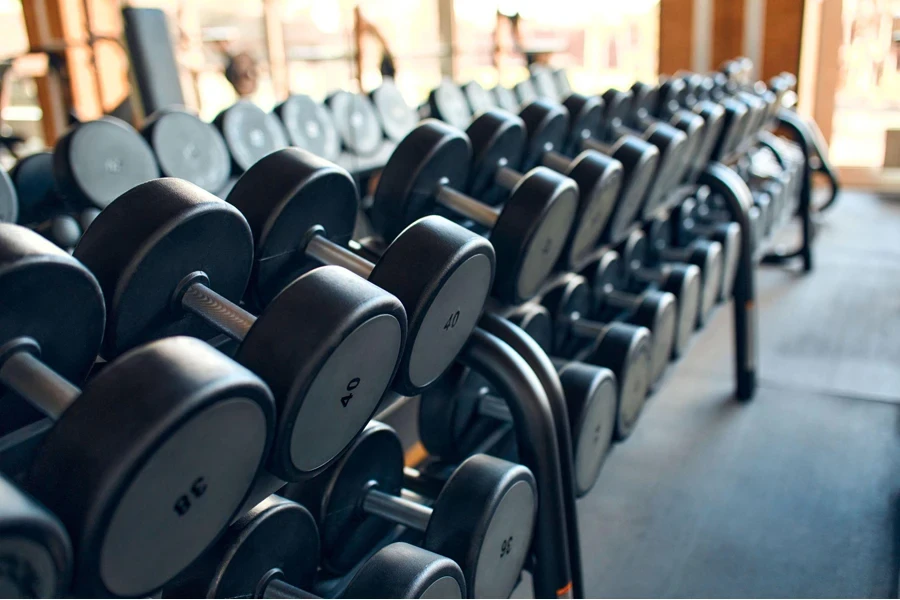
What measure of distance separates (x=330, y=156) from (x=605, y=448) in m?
→ 1.07

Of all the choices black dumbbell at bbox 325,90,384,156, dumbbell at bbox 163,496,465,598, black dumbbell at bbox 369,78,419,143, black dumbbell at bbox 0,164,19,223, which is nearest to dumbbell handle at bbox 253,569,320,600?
dumbbell at bbox 163,496,465,598

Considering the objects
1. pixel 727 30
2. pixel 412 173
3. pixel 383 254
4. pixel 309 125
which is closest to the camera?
pixel 383 254

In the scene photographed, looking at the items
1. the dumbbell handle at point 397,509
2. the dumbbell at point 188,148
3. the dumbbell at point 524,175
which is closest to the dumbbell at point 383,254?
the dumbbell handle at point 397,509

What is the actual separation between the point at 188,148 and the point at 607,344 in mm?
933

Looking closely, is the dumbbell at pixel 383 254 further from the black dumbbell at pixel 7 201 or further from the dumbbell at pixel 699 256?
the dumbbell at pixel 699 256

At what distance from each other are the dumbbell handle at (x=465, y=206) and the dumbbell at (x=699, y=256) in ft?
3.03

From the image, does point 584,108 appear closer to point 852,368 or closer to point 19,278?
point 852,368

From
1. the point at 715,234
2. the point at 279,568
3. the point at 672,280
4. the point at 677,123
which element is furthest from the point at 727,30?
the point at 279,568

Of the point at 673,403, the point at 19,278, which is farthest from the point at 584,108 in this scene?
the point at 19,278

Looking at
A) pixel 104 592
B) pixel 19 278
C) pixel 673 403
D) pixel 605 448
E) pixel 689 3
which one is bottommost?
pixel 673 403

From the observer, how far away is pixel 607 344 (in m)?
A: 1.42

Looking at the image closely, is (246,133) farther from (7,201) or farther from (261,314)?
(261,314)

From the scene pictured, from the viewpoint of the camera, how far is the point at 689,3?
14.3 feet

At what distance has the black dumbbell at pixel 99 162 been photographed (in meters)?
1.28
